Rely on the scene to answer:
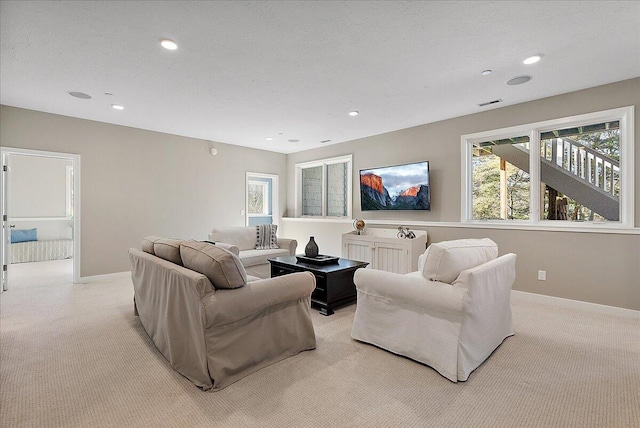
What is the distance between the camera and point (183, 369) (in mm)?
2156

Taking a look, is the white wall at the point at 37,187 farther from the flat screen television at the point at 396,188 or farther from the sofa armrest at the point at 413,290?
the sofa armrest at the point at 413,290

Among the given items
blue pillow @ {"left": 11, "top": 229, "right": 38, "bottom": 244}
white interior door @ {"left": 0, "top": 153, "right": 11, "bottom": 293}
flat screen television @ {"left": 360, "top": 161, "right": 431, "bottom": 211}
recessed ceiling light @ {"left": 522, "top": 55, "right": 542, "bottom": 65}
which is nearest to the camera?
recessed ceiling light @ {"left": 522, "top": 55, "right": 542, "bottom": 65}

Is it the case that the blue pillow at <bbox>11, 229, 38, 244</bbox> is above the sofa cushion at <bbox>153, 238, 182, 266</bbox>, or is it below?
below

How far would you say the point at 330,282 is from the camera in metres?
3.45

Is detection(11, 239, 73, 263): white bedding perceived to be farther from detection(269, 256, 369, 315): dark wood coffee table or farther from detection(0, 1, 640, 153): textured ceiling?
detection(269, 256, 369, 315): dark wood coffee table

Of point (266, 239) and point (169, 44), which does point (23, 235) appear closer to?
point (266, 239)

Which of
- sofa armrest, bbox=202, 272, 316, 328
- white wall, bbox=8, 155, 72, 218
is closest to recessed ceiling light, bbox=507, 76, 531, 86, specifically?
sofa armrest, bbox=202, 272, 316, 328

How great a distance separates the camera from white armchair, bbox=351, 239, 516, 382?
2.09 meters

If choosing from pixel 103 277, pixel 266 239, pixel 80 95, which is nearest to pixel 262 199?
pixel 266 239

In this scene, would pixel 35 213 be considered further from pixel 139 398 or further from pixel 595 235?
pixel 595 235

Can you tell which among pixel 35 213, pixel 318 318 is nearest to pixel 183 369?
pixel 318 318

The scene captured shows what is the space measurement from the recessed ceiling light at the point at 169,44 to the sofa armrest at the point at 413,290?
247cm

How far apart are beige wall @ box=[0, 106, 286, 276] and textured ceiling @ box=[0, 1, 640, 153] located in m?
0.42

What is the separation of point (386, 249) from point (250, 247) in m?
2.26
